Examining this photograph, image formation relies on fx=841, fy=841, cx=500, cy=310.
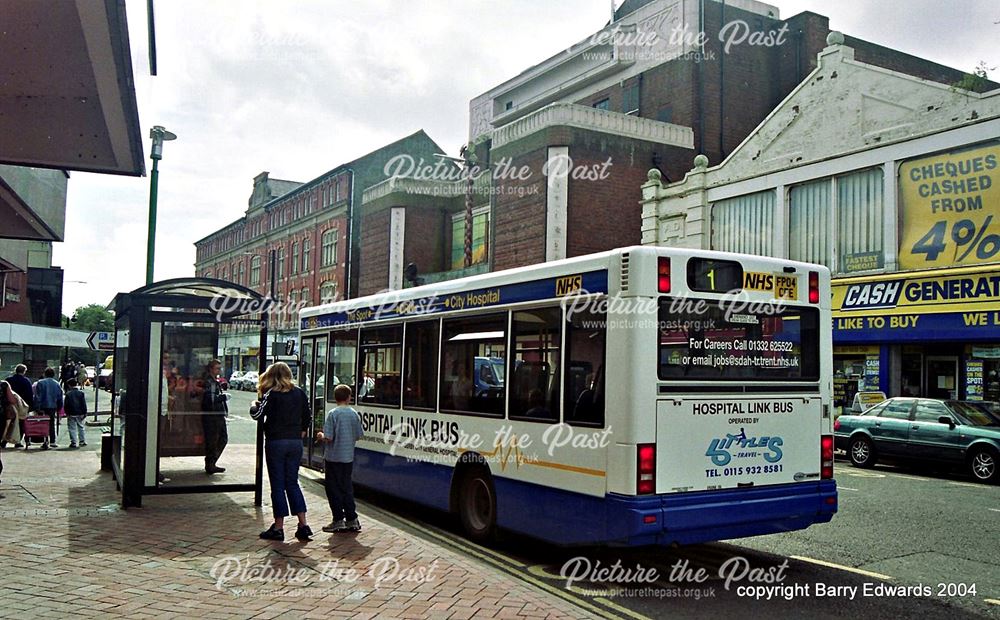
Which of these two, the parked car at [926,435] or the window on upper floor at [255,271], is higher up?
the window on upper floor at [255,271]

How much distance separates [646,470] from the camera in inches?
263

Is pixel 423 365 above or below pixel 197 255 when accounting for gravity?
below

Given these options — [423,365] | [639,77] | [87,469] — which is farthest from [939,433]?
[639,77]

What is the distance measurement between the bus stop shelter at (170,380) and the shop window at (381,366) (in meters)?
1.39

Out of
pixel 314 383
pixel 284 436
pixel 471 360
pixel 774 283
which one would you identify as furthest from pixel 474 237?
pixel 774 283

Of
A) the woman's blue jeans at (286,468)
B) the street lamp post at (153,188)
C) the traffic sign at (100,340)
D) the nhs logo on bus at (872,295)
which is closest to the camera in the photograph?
the woman's blue jeans at (286,468)

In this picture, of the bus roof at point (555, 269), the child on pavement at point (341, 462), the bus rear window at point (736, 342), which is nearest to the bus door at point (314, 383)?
the bus roof at point (555, 269)

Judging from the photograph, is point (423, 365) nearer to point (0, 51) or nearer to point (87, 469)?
point (0, 51)

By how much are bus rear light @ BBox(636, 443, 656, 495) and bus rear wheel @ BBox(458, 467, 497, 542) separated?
220 cm

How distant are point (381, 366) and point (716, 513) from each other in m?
5.31

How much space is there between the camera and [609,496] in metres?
6.76

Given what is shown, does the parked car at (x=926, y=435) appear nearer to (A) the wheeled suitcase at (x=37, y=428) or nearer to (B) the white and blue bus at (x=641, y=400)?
(B) the white and blue bus at (x=641, y=400)

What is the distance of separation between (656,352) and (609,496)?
1.22 m

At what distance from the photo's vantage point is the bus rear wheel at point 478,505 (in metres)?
8.53
